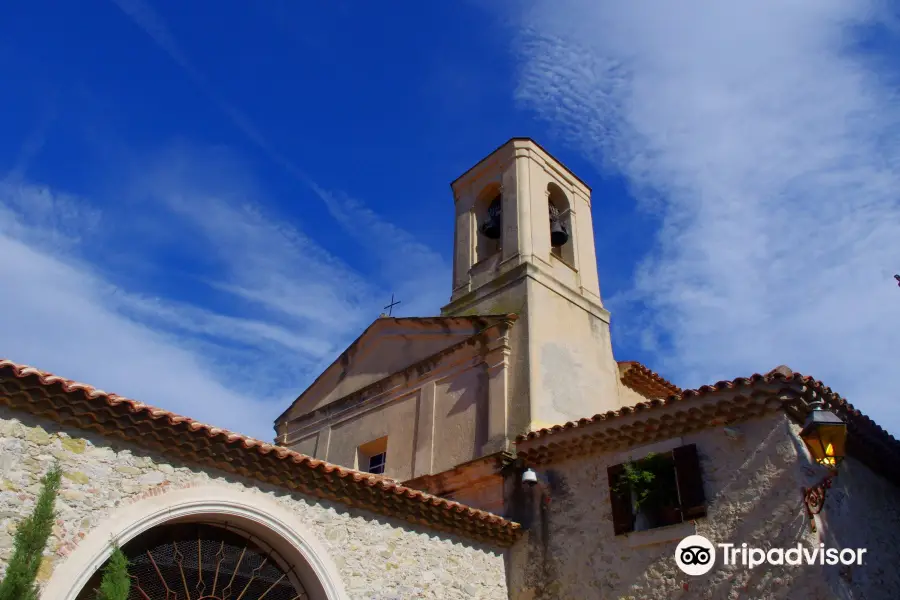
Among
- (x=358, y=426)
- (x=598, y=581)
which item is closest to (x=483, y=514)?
(x=598, y=581)

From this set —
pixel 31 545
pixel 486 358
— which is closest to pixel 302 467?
pixel 31 545

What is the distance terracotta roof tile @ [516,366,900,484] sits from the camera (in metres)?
8.96

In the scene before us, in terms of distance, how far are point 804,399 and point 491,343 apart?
5.53m

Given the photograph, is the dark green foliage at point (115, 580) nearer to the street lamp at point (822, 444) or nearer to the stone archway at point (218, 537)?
the stone archway at point (218, 537)

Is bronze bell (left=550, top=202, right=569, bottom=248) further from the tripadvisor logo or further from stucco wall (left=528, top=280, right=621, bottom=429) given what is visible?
the tripadvisor logo

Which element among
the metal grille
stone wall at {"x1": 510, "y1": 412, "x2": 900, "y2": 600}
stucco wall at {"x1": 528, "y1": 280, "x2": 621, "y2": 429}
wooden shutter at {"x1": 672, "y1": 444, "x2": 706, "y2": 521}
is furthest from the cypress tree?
wooden shutter at {"x1": 672, "y1": 444, "x2": 706, "y2": 521}

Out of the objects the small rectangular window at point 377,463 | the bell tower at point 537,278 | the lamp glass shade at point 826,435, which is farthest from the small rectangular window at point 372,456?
the lamp glass shade at point 826,435

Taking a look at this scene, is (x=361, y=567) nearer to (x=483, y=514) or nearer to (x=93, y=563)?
(x=483, y=514)

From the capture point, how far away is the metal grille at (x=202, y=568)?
7512mm

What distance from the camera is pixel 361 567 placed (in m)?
8.92

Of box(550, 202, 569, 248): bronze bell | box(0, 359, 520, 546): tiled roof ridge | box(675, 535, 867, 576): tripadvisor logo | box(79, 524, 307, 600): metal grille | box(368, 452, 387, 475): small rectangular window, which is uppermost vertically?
box(550, 202, 569, 248): bronze bell

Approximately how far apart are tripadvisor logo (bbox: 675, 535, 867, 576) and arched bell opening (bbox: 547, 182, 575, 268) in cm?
719

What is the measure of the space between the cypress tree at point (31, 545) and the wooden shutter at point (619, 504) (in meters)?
6.99

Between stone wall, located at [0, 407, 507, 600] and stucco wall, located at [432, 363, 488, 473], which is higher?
stucco wall, located at [432, 363, 488, 473]
